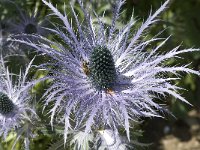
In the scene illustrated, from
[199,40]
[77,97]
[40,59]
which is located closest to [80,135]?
[77,97]

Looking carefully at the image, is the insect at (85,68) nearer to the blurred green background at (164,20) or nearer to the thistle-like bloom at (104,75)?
the thistle-like bloom at (104,75)

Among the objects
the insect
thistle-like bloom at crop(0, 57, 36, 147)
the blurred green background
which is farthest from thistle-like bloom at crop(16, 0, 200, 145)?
the blurred green background

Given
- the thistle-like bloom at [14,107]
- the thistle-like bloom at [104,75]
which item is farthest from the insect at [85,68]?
the thistle-like bloom at [14,107]

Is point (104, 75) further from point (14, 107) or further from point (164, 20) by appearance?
point (164, 20)

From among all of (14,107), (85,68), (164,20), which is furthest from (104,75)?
(164,20)

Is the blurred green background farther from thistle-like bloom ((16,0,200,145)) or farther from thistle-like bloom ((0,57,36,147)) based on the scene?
thistle-like bloom ((16,0,200,145))

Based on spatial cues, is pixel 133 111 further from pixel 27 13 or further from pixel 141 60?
pixel 27 13
